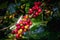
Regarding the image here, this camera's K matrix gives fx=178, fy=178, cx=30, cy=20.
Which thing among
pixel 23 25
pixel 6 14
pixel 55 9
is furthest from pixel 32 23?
pixel 6 14

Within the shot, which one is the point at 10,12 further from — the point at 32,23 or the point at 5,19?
the point at 32,23

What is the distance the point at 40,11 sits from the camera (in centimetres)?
89

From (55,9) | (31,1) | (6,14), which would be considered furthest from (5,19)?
(55,9)

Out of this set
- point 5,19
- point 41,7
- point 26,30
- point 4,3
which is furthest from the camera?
point 4,3

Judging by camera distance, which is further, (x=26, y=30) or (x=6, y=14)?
(x=6, y=14)

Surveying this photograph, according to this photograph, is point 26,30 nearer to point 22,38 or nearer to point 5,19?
point 22,38

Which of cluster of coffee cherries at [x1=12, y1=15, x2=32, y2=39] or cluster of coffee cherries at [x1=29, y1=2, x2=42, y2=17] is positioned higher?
cluster of coffee cherries at [x1=29, y1=2, x2=42, y2=17]

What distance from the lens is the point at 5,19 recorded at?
1072 mm

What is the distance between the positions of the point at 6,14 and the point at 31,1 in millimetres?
193

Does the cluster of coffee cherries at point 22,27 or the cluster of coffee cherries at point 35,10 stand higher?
the cluster of coffee cherries at point 35,10

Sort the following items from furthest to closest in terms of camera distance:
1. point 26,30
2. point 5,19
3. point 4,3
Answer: point 4,3, point 5,19, point 26,30

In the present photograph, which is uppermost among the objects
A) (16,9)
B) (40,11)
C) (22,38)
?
(16,9)

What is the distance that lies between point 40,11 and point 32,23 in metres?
0.07

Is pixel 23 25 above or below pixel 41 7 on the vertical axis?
below
